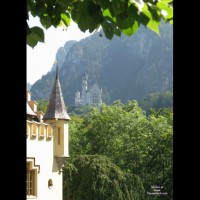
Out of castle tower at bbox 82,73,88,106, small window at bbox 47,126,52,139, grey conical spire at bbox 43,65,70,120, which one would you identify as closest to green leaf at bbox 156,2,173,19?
small window at bbox 47,126,52,139

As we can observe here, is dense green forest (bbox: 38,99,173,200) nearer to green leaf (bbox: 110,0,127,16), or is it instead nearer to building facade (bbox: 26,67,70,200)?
building facade (bbox: 26,67,70,200)

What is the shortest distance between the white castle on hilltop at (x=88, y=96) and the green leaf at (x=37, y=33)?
46565 millimetres

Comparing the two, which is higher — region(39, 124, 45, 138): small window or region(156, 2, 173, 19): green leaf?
region(39, 124, 45, 138): small window

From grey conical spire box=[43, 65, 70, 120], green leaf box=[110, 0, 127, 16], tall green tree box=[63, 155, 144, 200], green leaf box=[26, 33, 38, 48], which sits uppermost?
grey conical spire box=[43, 65, 70, 120]

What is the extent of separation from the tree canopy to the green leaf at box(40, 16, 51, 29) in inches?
0.5

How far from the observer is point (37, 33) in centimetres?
109

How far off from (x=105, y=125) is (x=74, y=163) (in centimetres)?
415

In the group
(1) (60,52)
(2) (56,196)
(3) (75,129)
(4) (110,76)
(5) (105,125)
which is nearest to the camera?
(2) (56,196)

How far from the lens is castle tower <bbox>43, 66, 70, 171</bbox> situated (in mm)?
13641

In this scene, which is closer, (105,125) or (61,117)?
(61,117)

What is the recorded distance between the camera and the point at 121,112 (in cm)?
2028

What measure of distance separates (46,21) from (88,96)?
50.4m
